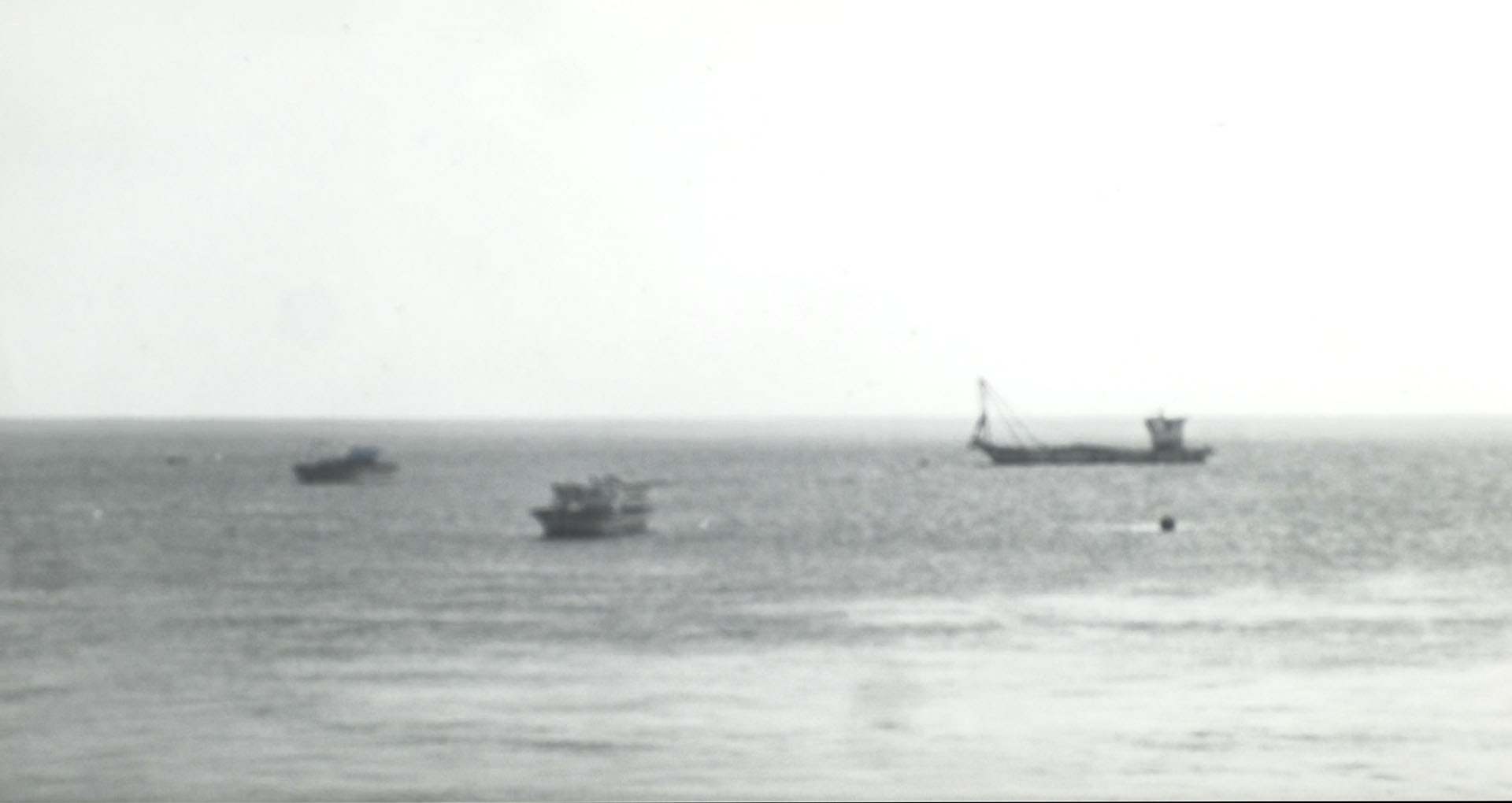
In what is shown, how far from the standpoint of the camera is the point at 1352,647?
53062mm

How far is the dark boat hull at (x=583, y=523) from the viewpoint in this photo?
86938 millimetres

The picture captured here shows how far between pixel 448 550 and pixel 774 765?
5250cm

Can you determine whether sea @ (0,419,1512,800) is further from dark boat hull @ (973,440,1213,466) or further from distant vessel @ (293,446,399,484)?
dark boat hull @ (973,440,1213,466)

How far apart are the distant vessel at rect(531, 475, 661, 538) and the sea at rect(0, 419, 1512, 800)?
0.88 m

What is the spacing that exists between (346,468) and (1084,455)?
6511 cm

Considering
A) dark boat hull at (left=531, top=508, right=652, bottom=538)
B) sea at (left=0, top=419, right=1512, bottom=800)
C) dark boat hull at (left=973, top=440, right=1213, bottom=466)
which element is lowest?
sea at (left=0, top=419, right=1512, bottom=800)

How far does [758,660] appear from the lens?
50344 mm

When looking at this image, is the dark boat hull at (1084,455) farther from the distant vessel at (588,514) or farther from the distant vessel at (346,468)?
the distant vessel at (588,514)

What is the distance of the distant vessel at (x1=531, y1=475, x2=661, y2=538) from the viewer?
286 ft

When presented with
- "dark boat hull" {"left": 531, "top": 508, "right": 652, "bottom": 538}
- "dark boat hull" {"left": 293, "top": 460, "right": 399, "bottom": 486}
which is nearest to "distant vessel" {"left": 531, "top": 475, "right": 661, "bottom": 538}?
"dark boat hull" {"left": 531, "top": 508, "right": 652, "bottom": 538}

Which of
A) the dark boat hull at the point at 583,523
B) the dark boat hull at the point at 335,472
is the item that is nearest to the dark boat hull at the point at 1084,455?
the dark boat hull at the point at 335,472

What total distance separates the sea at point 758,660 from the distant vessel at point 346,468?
4061cm

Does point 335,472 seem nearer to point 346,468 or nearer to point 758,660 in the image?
point 346,468

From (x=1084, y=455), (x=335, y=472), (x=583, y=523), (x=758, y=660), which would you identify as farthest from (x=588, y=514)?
(x=1084, y=455)
